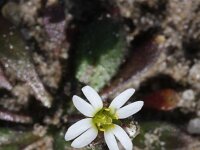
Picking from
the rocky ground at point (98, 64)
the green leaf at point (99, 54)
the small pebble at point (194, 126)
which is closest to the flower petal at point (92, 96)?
the rocky ground at point (98, 64)

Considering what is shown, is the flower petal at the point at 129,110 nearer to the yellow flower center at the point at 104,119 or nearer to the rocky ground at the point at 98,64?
the yellow flower center at the point at 104,119

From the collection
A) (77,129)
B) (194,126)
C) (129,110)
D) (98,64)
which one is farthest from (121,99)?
(194,126)

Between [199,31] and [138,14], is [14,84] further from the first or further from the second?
[199,31]

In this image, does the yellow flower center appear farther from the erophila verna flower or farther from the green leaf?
the green leaf

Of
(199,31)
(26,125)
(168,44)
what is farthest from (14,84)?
(199,31)

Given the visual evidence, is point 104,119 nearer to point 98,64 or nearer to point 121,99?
point 121,99

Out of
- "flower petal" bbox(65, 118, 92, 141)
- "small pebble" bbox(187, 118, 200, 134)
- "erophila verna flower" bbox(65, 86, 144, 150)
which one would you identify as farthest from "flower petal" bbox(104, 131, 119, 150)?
"small pebble" bbox(187, 118, 200, 134)
